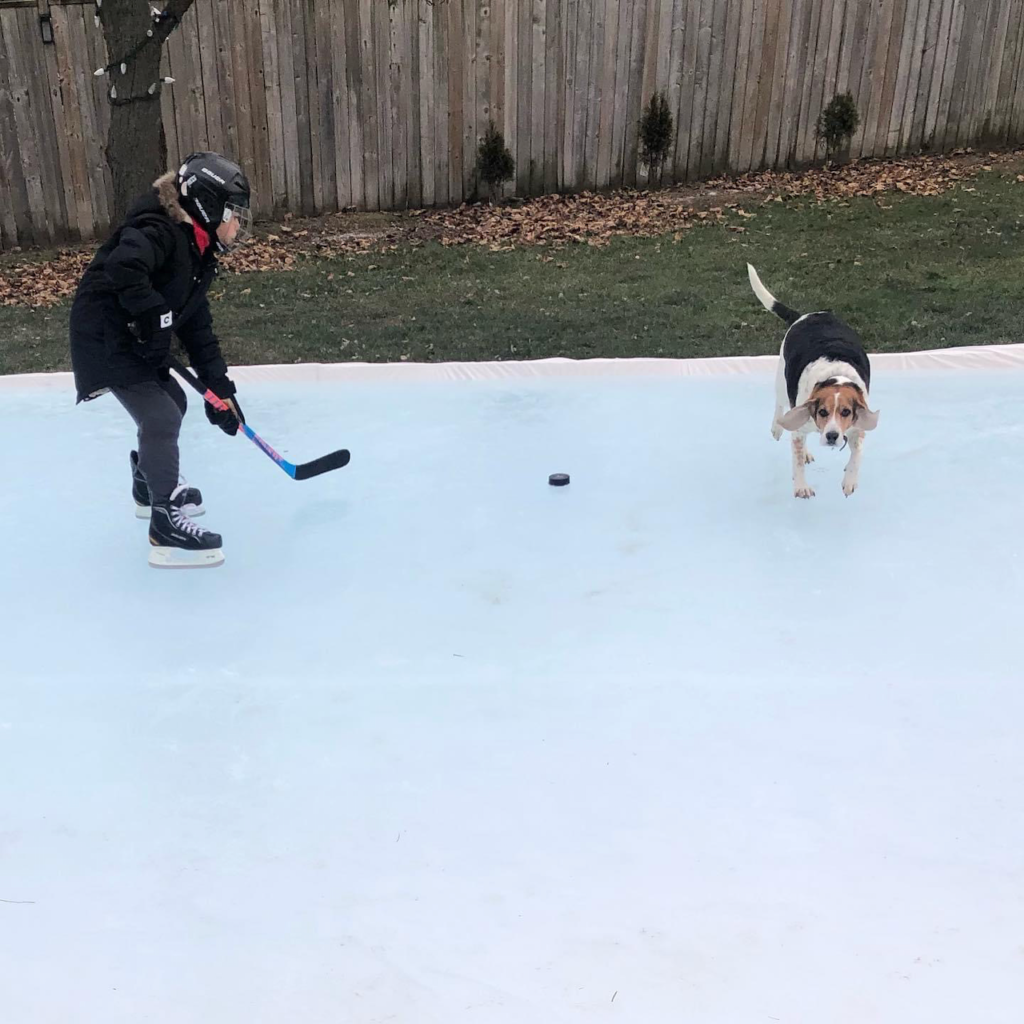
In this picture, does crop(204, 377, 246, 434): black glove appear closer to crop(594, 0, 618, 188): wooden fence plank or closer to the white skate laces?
the white skate laces

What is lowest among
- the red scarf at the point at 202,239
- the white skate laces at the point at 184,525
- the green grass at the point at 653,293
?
the green grass at the point at 653,293

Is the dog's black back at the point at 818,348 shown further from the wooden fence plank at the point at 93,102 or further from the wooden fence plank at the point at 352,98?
the wooden fence plank at the point at 93,102

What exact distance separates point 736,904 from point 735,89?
8.35 m

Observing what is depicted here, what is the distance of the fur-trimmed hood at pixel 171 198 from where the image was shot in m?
3.10

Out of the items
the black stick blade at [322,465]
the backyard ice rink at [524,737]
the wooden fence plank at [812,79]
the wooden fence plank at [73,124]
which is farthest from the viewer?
the wooden fence plank at [812,79]

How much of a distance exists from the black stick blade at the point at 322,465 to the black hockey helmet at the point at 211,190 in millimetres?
913

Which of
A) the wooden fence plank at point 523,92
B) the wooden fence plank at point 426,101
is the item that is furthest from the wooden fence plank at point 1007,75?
the wooden fence plank at point 426,101

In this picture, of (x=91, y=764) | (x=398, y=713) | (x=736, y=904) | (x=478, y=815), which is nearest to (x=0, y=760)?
(x=91, y=764)

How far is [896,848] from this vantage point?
6.79 feet

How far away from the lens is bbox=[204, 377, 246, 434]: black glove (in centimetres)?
334

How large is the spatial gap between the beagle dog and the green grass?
1719 mm

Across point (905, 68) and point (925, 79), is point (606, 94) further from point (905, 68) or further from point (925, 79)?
point (925, 79)

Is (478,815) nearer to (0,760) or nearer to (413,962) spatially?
(413,962)

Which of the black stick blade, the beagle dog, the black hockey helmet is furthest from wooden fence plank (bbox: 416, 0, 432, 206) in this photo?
Result: the black hockey helmet
